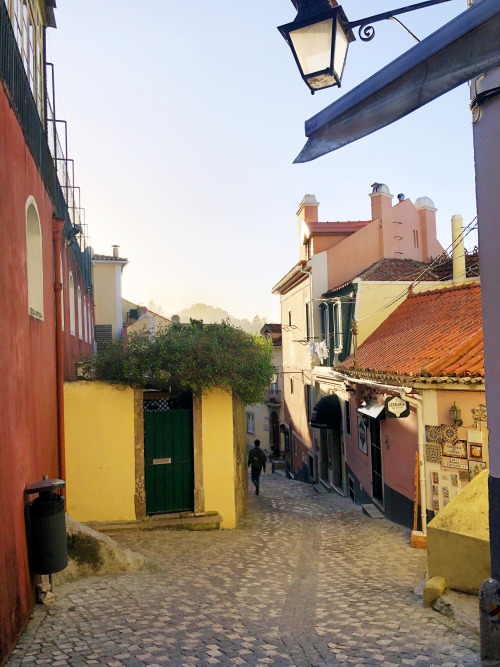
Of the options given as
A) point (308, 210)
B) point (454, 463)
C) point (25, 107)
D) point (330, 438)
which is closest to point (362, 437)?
point (330, 438)

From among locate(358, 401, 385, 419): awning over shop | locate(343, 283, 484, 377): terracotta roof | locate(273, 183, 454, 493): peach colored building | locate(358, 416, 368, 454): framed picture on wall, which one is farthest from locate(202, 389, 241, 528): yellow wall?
locate(273, 183, 454, 493): peach colored building

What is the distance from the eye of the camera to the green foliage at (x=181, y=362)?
363 inches

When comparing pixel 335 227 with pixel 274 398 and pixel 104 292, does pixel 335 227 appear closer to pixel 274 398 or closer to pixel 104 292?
pixel 104 292

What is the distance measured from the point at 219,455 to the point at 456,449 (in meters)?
3.79

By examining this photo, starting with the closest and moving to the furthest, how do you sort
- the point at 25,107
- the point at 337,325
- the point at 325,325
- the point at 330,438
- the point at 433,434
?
the point at 25,107, the point at 433,434, the point at 337,325, the point at 330,438, the point at 325,325

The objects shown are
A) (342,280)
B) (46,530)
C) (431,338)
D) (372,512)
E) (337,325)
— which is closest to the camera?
(46,530)

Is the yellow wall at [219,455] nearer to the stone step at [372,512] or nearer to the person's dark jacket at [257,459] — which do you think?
the stone step at [372,512]

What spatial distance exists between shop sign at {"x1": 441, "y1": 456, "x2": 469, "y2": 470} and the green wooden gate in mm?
4093

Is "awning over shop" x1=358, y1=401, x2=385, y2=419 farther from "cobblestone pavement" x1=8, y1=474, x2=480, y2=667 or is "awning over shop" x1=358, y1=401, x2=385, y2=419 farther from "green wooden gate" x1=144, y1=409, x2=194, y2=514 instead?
"green wooden gate" x1=144, y1=409, x2=194, y2=514

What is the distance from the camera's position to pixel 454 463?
870cm

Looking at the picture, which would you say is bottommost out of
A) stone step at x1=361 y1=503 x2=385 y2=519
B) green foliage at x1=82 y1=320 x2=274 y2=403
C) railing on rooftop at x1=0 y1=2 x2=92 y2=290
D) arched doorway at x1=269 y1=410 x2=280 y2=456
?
arched doorway at x1=269 y1=410 x2=280 y2=456

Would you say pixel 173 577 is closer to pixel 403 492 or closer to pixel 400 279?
pixel 403 492

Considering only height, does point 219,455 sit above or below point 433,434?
below

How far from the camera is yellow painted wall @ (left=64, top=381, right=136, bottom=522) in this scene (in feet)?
29.9
